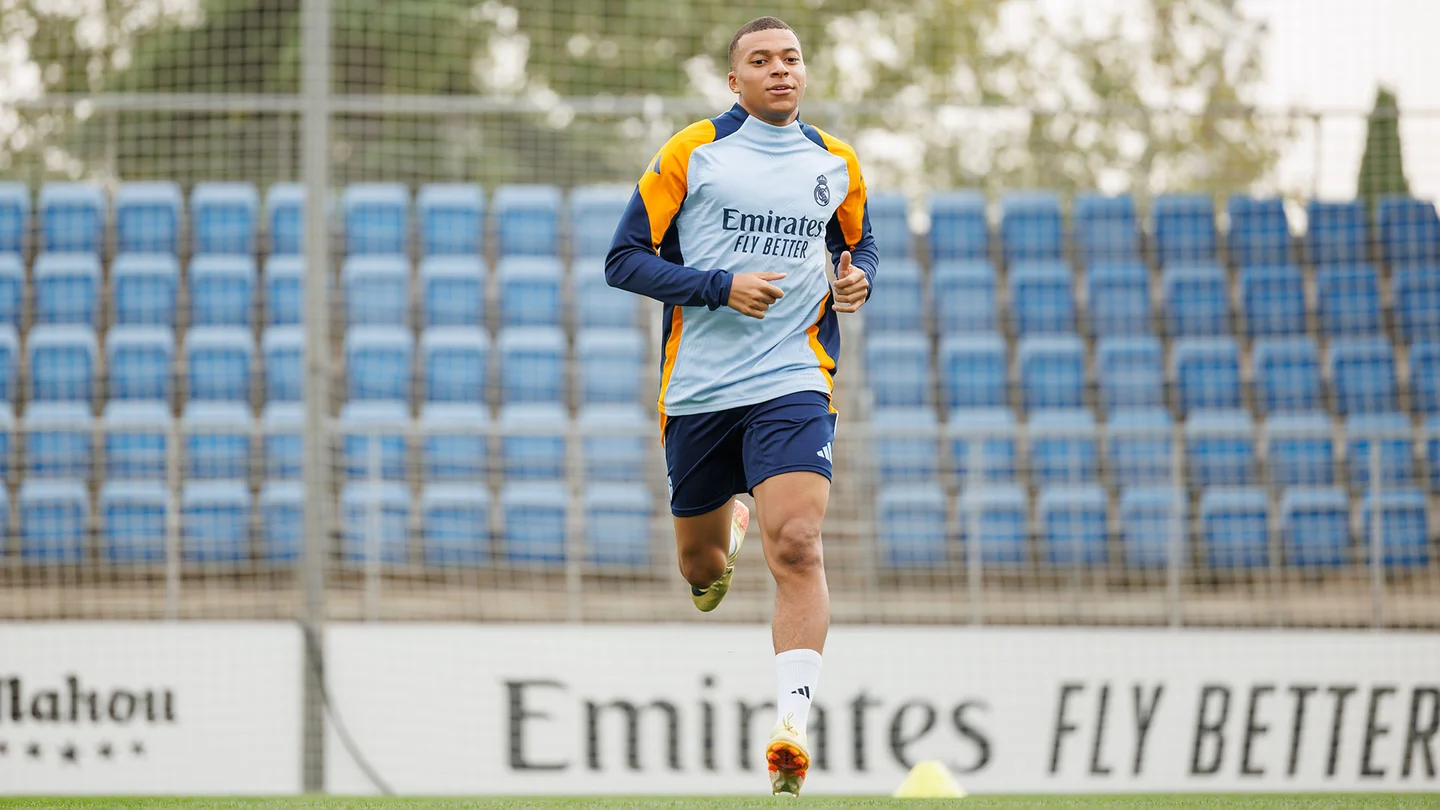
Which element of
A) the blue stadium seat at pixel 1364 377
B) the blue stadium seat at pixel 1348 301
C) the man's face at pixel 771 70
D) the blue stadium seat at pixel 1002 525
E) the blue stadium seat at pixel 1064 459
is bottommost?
the blue stadium seat at pixel 1002 525

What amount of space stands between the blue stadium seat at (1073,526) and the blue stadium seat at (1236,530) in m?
0.59

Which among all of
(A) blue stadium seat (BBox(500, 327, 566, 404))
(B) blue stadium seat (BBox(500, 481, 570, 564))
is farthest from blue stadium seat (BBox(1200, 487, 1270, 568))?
(A) blue stadium seat (BBox(500, 327, 566, 404))

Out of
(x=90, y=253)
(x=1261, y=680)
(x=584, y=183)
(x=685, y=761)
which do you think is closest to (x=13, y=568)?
(x=90, y=253)

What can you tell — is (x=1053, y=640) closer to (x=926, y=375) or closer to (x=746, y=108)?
(x=926, y=375)

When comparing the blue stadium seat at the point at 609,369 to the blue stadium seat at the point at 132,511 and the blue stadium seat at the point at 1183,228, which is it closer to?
the blue stadium seat at the point at 132,511

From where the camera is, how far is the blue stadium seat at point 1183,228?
34.4ft

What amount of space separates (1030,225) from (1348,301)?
2188 mm

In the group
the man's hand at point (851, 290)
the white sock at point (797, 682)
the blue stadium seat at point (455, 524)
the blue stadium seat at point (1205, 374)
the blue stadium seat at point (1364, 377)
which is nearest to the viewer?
the white sock at point (797, 682)

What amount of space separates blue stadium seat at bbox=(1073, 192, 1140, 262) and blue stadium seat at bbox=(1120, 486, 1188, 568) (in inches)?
83.3

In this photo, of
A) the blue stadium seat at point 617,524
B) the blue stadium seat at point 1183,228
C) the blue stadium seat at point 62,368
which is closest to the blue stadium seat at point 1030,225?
the blue stadium seat at point 1183,228

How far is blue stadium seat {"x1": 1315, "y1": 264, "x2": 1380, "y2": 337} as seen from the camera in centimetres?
987

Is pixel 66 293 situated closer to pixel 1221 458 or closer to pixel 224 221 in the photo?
pixel 224 221

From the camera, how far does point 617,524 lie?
8.90 meters

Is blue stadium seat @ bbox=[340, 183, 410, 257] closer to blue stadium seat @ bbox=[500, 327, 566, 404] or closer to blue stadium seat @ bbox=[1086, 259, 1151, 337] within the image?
blue stadium seat @ bbox=[500, 327, 566, 404]
